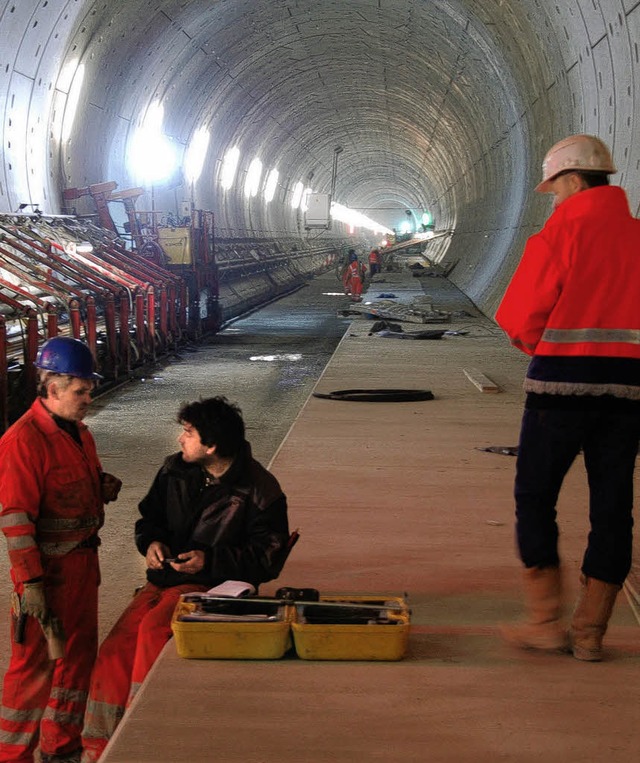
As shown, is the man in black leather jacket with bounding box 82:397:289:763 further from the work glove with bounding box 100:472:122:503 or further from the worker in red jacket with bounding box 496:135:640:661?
the worker in red jacket with bounding box 496:135:640:661

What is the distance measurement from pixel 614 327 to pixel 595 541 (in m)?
0.63

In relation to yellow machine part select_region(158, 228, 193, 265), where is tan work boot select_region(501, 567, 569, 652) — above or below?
above

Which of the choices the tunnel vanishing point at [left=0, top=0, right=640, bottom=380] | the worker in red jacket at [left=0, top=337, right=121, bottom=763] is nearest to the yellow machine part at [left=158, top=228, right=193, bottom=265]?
the tunnel vanishing point at [left=0, top=0, right=640, bottom=380]

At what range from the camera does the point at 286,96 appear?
1195 inches

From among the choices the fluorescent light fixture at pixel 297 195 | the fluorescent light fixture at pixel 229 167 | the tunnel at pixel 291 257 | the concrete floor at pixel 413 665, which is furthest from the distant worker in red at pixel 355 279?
the concrete floor at pixel 413 665

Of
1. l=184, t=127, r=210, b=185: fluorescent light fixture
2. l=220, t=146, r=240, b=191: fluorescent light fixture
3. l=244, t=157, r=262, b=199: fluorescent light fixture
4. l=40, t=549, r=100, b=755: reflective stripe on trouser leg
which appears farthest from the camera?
l=244, t=157, r=262, b=199: fluorescent light fixture

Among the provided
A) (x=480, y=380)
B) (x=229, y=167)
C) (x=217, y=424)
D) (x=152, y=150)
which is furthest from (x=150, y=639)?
(x=229, y=167)

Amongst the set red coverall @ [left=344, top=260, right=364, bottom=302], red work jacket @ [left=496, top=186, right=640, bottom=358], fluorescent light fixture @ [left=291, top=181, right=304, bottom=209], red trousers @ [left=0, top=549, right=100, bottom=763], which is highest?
Answer: red work jacket @ [left=496, top=186, right=640, bottom=358]

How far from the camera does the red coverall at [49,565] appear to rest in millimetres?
3582

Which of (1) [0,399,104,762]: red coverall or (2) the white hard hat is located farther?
(1) [0,399,104,762]: red coverall

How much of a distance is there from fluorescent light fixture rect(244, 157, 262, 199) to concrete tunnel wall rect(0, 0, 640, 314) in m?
0.39

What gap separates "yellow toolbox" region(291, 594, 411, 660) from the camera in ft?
10.8

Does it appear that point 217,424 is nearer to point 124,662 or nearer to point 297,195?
point 124,662

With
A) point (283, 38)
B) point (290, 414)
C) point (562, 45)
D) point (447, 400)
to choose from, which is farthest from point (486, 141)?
point (447, 400)
